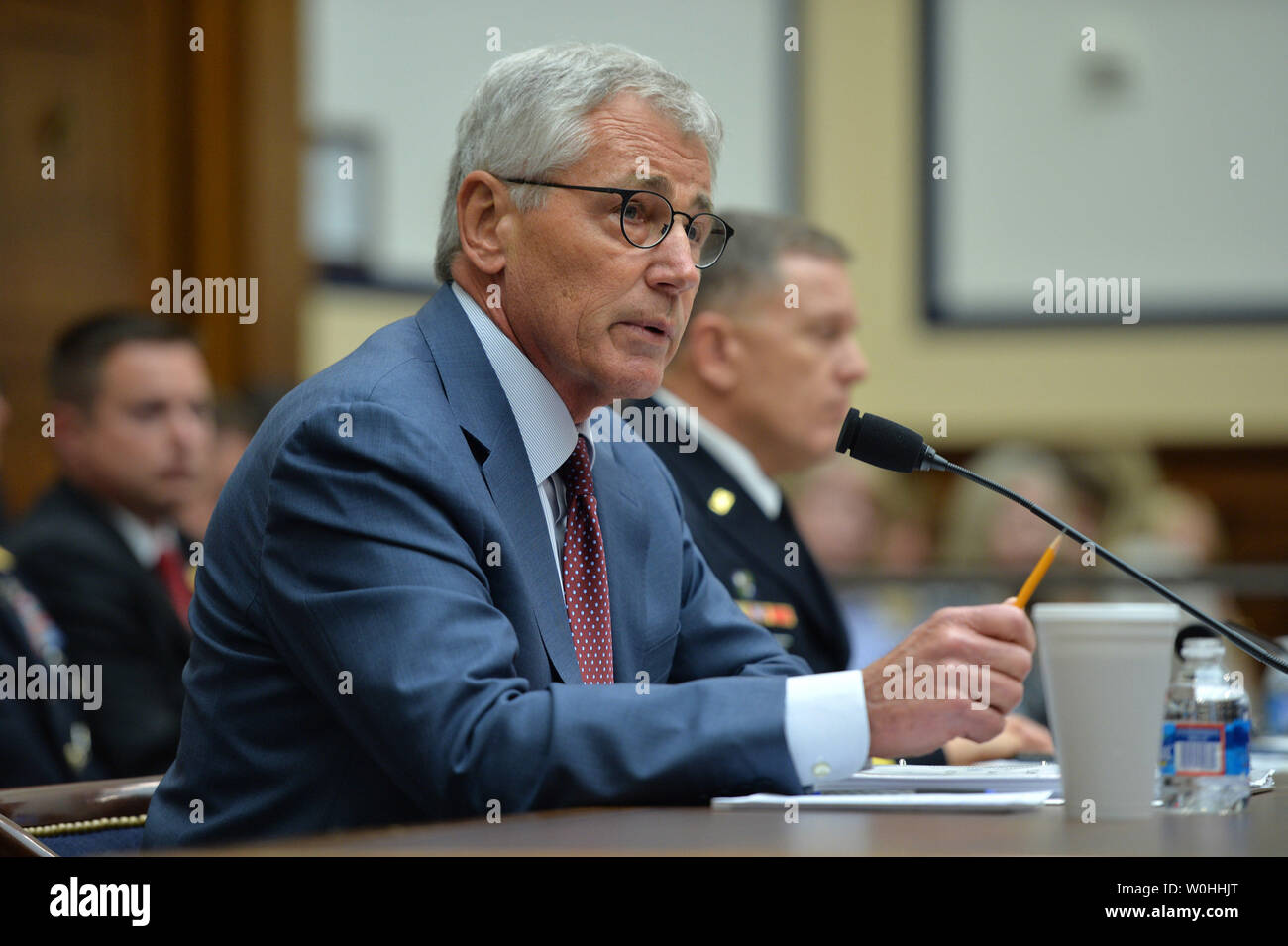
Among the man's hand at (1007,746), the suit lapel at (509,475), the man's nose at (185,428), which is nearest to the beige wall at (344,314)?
the man's nose at (185,428)

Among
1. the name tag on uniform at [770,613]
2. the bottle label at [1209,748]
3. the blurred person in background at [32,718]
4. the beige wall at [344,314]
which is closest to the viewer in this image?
the bottle label at [1209,748]

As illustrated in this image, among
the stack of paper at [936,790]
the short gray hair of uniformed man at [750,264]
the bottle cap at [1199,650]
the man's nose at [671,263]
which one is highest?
the short gray hair of uniformed man at [750,264]

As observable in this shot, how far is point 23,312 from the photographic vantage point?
4.46 meters

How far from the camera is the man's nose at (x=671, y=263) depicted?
1.58 meters

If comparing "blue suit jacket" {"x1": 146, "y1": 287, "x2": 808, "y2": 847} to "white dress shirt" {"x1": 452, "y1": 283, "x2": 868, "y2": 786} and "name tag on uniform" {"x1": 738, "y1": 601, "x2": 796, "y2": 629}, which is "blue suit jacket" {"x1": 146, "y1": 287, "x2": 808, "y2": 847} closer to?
"white dress shirt" {"x1": 452, "y1": 283, "x2": 868, "y2": 786}

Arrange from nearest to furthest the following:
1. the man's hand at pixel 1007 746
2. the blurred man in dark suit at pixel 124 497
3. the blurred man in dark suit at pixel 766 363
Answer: the man's hand at pixel 1007 746
the blurred man in dark suit at pixel 766 363
the blurred man in dark suit at pixel 124 497

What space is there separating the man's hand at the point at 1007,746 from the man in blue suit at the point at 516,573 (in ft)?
1.27

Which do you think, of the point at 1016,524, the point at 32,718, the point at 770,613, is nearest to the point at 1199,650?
the point at 770,613

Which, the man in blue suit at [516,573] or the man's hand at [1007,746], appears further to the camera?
the man's hand at [1007,746]

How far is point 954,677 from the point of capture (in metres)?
1.23

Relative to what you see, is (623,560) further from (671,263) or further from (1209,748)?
(1209,748)

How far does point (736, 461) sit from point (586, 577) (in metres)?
1.02

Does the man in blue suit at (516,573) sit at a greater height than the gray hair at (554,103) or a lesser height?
lesser

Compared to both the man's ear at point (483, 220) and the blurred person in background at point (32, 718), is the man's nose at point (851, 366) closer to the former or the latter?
the man's ear at point (483, 220)
